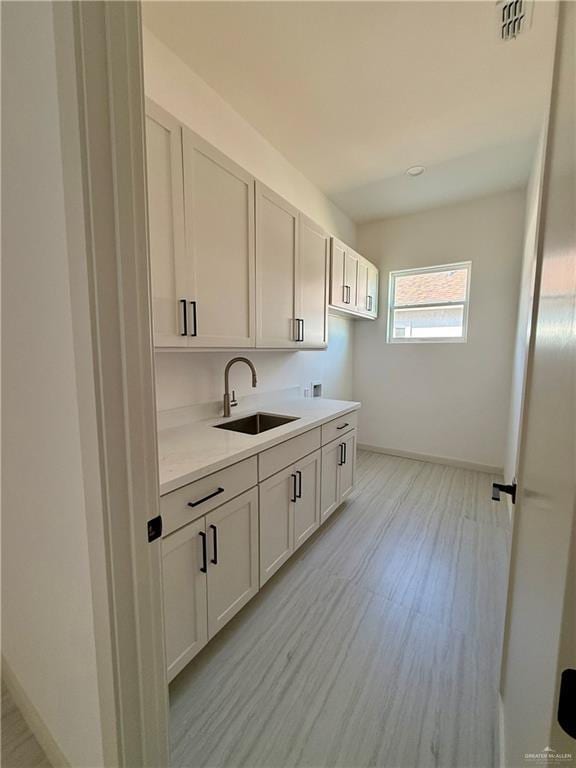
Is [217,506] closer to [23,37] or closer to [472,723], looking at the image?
[472,723]

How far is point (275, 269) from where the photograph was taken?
2.03m

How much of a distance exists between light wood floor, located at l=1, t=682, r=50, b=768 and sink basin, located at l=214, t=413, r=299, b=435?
4.72 ft

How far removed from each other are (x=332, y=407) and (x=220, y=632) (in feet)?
A: 5.00

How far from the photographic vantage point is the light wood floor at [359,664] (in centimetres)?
107

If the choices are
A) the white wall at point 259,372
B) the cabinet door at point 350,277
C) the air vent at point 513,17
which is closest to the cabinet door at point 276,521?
the white wall at point 259,372

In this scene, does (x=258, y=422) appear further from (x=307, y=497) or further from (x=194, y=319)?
(x=194, y=319)

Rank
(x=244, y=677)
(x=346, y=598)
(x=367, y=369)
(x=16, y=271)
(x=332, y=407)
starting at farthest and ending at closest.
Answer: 1. (x=367, y=369)
2. (x=332, y=407)
3. (x=346, y=598)
4. (x=244, y=677)
5. (x=16, y=271)

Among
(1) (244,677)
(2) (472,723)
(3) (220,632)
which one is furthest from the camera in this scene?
(3) (220,632)

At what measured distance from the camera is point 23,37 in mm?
700

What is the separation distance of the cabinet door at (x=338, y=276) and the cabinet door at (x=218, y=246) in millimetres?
1113

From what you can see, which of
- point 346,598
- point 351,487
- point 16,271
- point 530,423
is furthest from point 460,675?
point 16,271

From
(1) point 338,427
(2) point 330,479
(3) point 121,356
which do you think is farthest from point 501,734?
(3) point 121,356

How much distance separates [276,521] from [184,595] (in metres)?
0.62

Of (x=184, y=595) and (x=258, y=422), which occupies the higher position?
(x=258, y=422)
